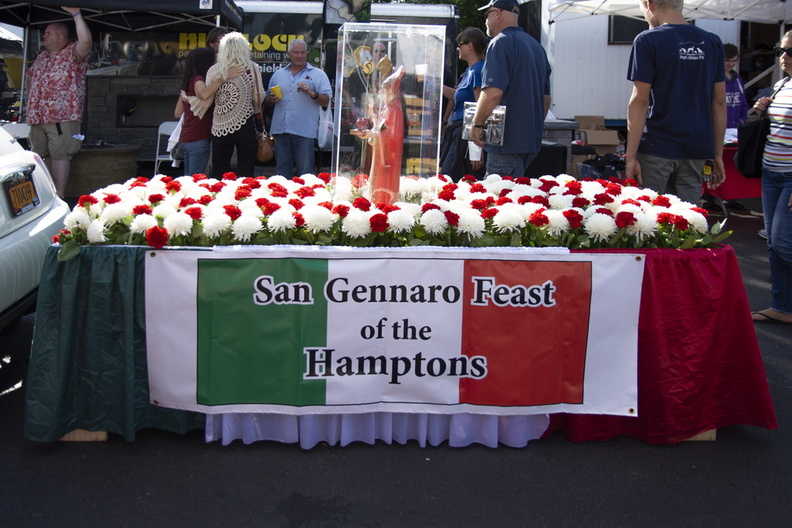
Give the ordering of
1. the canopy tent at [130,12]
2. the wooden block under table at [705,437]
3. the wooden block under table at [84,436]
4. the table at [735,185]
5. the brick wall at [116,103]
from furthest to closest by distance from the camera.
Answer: the brick wall at [116,103] < the canopy tent at [130,12] < the table at [735,185] < the wooden block under table at [705,437] < the wooden block under table at [84,436]

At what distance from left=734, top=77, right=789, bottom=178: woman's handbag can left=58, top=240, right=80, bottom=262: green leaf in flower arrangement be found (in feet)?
14.2

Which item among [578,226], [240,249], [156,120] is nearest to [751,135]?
[578,226]

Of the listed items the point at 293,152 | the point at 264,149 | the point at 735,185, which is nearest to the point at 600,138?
the point at 735,185

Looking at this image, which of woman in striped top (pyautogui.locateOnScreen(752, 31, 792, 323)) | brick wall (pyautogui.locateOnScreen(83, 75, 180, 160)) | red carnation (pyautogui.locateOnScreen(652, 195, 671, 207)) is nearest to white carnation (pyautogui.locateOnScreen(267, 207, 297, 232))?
red carnation (pyautogui.locateOnScreen(652, 195, 671, 207))

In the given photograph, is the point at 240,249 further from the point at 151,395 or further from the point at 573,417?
the point at 573,417

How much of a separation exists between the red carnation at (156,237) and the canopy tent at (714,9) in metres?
9.91

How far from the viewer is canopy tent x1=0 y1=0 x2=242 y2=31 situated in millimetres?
9406

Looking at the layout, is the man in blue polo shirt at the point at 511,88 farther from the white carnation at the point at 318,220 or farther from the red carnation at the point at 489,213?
the white carnation at the point at 318,220

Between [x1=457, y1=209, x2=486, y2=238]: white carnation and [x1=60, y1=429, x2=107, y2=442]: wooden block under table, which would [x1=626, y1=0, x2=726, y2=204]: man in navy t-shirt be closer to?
[x1=457, y1=209, x2=486, y2=238]: white carnation

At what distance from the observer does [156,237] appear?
3.22 meters

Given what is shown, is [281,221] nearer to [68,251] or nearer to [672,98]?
[68,251]

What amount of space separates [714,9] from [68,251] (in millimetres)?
11043

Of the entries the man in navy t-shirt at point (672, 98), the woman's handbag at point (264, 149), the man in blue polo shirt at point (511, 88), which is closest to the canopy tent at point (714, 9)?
the woman's handbag at point (264, 149)

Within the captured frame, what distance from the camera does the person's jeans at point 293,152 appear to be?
7824 millimetres
